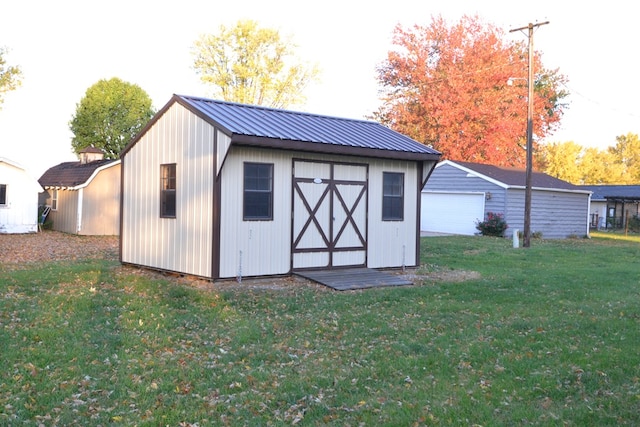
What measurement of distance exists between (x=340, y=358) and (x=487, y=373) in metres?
1.65

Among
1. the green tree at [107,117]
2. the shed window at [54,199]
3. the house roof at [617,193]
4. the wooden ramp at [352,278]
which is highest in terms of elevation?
the green tree at [107,117]

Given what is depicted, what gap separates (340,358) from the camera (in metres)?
7.27

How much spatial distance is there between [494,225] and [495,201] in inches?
52.7

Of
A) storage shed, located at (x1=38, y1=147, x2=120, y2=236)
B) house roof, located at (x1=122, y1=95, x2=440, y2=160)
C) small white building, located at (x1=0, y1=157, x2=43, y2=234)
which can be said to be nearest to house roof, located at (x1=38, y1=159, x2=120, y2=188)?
storage shed, located at (x1=38, y1=147, x2=120, y2=236)

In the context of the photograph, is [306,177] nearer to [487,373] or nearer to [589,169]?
[487,373]

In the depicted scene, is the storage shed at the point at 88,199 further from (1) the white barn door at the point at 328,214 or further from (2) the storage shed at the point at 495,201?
(1) the white barn door at the point at 328,214

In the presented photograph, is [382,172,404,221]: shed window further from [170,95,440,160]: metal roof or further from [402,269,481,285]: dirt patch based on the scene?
[402,269,481,285]: dirt patch

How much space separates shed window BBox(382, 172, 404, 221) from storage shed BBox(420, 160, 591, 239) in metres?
14.9

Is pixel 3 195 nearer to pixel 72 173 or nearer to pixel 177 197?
pixel 72 173

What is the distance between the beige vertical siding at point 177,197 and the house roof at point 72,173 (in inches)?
532

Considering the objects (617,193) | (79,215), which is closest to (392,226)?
(79,215)

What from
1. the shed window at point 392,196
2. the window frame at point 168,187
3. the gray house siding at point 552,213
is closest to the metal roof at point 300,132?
the shed window at point 392,196

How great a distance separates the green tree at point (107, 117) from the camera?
145 feet

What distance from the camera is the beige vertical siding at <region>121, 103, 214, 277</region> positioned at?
1253 cm
